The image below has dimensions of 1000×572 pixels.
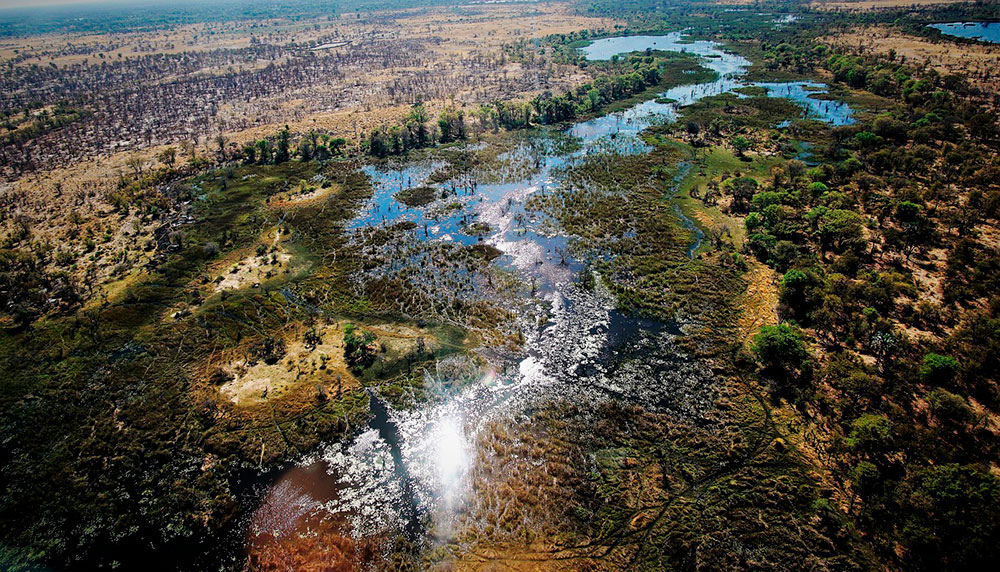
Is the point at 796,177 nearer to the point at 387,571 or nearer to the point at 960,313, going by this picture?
the point at 960,313

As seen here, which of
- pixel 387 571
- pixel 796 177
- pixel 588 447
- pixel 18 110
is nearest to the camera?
pixel 387 571

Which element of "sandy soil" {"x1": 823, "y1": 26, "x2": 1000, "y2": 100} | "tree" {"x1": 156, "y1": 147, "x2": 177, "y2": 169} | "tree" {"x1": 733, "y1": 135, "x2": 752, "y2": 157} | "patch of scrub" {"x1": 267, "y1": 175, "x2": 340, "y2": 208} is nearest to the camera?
"patch of scrub" {"x1": 267, "y1": 175, "x2": 340, "y2": 208}

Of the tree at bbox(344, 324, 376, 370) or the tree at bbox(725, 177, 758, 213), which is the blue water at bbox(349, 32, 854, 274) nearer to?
the tree at bbox(725, 177, 758, 213)

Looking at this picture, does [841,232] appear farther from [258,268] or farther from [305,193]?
[305,193]

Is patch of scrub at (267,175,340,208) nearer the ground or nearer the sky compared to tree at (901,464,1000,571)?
nearer the sky

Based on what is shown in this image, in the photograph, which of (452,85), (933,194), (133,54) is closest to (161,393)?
(933,194)

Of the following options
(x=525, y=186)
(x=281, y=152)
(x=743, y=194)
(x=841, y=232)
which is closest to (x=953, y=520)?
(x=841, y=232)

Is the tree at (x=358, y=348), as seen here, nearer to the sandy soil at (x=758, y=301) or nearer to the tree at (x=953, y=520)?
the sandy soil at (x=758, y=301)

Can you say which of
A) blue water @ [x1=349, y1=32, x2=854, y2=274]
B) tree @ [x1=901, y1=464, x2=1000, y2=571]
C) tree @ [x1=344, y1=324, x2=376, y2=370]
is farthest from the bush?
tree @ [x1=344, y1=324, x2=376, y2=370]
